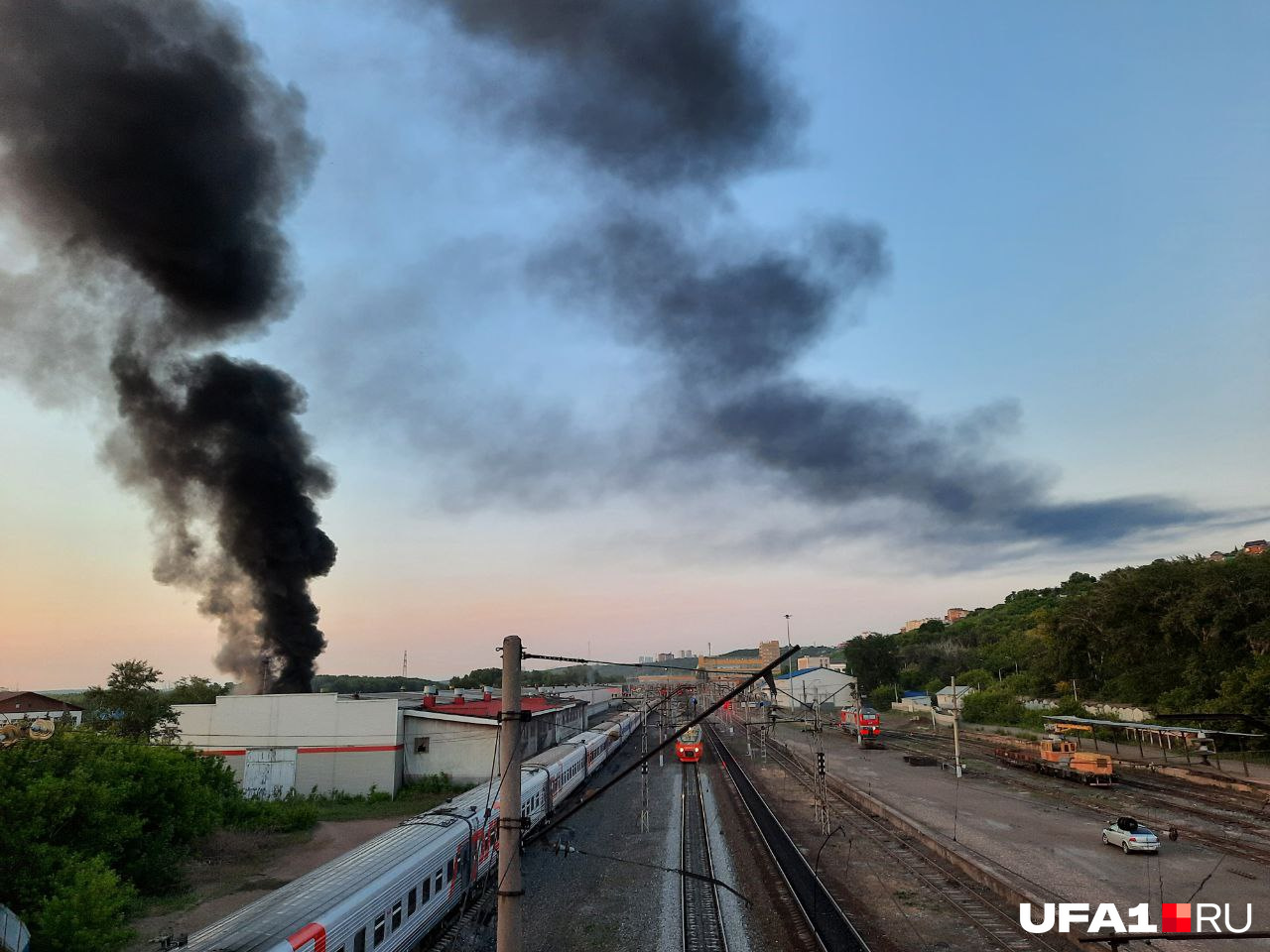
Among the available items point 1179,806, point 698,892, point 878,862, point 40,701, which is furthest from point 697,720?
point 40,701

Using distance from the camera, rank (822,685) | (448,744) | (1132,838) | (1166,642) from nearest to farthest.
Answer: (1132,838) < (448,744) < (1166,642) < (822,685)

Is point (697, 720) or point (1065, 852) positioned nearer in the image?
point (697, 720)

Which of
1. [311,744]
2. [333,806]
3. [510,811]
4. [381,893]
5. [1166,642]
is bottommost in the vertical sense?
[333,806]

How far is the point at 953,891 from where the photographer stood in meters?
22.3

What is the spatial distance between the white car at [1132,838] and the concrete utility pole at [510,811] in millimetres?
25904

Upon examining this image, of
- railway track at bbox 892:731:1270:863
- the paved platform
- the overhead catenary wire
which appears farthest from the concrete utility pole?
railway track at bbox 892:731:1270:863

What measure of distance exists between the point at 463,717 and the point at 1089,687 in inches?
2316

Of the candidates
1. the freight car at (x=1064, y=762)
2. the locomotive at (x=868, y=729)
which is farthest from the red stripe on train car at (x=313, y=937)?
the locomotive at (x=868, y=729)

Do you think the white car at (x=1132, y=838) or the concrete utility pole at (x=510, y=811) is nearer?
the concrete utility pole at (x=510, y=811)

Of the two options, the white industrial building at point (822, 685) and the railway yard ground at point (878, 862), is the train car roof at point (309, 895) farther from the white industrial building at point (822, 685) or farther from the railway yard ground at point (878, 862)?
the white industrial building at point (822, 685)

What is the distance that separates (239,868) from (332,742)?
13.9m

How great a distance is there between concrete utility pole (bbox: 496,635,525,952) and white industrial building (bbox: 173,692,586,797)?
3206cm

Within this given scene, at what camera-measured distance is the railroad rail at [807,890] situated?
59.9ft

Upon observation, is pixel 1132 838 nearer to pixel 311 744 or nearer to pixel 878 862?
pixel 878 862
